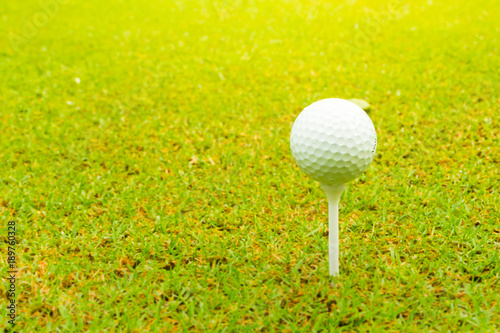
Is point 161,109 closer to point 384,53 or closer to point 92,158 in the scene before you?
point 92,158

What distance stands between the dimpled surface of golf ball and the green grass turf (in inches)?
28.8

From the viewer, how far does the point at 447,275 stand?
2.50m

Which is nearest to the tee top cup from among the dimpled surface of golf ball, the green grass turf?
the dimpled surface of golf ball

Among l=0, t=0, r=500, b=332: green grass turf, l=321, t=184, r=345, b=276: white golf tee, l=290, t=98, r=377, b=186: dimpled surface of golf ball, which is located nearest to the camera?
l=290, t=98, r=377, b=186: dimpled surface of golf ball

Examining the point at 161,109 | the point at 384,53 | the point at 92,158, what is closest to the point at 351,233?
the point at 92,158

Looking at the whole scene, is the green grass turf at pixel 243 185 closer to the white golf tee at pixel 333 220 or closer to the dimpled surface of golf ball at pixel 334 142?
the white golf tee at pixel 333 220

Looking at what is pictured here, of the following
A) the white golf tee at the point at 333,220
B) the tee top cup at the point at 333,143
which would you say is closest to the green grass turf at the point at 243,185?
the white golf tee at the point at 333,220

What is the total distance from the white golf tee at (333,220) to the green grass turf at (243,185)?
0.15m

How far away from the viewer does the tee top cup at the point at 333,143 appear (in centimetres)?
209

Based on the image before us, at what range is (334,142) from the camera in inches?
82.2

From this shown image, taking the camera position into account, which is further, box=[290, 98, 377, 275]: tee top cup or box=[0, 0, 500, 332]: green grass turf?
box=[0, 0, 500, 332]: green grass turf

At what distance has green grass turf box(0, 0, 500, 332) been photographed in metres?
2.34

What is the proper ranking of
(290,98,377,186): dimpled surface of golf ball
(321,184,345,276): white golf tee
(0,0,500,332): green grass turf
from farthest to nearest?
(0,0,500,332): green grass turf, (321,184,345,276): white golf tee, (290,98,377,186): dimpled surface of golf ball

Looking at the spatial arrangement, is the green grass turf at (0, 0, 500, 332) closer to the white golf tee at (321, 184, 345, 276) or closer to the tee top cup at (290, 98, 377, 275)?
the white golf tee at (321, 184, 345, 276)
